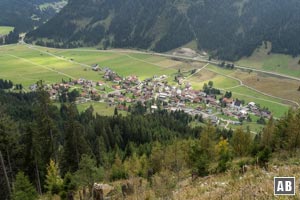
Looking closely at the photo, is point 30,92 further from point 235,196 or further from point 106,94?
point 235,196

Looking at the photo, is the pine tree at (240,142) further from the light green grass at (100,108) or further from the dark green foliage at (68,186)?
the light green grass at (100,108)

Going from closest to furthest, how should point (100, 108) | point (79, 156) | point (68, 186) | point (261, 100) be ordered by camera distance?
1. point (68, 186)
2. point (79, 156)
3. point (100, 108)
4. point (261, 100)

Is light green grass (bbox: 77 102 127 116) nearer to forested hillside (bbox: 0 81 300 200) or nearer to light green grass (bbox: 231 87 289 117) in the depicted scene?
light green grass (bbox: 231 87 289 117)

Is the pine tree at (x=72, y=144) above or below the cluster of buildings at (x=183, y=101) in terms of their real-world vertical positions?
above

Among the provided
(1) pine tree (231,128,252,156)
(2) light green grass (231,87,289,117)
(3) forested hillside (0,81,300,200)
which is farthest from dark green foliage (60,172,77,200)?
(2) light green grass (231,87,289,117)

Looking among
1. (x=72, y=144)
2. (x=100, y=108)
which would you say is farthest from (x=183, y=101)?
(x=72, y=144)

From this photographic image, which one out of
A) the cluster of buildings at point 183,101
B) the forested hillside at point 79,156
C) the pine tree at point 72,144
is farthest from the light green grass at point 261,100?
the pine tree at point 72,144

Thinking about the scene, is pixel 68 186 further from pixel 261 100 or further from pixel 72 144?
pixel 261 100

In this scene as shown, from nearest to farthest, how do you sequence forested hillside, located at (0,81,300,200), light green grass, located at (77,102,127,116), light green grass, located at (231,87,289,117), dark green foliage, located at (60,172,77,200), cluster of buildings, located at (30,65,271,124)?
dark green foliage, located at (60,172,77,200) → forested hillside, located at (0,81,300,200) → light green grass, located at (231,87,289,117) → cluster of buildings, located at (30,65,271,124) → light green grass, located at (77,102,127,116)

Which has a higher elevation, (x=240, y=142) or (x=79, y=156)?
(x=240, y=142)

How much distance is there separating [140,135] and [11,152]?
64.0 m

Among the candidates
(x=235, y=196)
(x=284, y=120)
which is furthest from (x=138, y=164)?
(x=235, y=196)

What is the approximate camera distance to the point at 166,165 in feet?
178

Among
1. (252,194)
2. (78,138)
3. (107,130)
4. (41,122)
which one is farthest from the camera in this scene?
(107,130)
